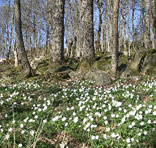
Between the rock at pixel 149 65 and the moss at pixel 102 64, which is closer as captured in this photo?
the rock at pixel 149 65

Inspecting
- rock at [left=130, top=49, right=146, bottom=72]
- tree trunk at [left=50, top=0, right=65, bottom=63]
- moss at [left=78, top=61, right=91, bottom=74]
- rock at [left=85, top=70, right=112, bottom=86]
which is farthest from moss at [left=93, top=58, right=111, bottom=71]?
tree trunk at [left=50, top=0, right=65, bottom=63]

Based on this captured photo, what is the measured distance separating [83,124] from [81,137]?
325 millimetres

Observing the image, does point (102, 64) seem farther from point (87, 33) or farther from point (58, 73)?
point (58, 73)

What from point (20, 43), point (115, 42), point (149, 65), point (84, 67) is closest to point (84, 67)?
point (84, 67)

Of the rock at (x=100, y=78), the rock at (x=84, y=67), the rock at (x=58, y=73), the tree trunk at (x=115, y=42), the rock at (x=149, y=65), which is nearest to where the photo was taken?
the rock at (x=100, y=78)

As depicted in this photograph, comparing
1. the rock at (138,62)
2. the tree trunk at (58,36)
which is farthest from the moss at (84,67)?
the rock at (138,62)

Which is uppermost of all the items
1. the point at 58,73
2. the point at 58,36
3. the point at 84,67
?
the point at 58,36

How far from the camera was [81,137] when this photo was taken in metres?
3.82

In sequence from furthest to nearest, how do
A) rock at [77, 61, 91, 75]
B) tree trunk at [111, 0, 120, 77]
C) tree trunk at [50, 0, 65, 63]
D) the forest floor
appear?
tree trunk at [50, 0, 65, 63]
rock at [77, 61, 91, 75]
tree trunk at [111, 0, 120, 77]
the forest floor

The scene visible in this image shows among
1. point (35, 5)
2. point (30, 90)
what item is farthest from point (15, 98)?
point (35, 5)

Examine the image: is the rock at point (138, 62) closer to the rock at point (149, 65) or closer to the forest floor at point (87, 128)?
the rock at point (149, 65)

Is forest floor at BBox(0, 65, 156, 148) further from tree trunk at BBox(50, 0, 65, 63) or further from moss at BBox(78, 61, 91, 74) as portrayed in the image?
tree trunk at BBox(50, 0, 65, 63)

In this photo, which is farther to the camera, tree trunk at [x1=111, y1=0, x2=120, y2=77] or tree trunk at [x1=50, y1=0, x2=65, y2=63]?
tree trunk at [x1=50, y1=0, x2=65, y2=63]

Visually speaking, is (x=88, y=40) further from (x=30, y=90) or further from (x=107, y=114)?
(x=107, y=114)
